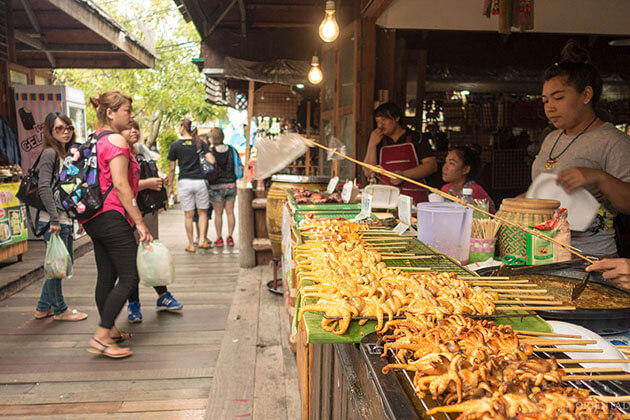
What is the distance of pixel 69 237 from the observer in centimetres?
489

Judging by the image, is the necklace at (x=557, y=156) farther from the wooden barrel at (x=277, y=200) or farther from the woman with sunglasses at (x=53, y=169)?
the woman with sunglasses at (x=53, y=169)

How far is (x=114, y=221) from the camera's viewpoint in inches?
154

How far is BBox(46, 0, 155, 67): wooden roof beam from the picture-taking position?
23.4ft

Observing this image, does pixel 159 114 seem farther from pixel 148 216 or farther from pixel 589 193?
pixel 589 193

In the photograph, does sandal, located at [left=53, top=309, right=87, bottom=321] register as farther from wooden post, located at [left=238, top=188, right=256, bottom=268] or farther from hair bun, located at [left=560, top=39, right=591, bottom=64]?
hair bun, located at [left=560, top=39, right=591, bottom=64]

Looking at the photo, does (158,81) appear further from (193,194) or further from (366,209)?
Answer: (366,209)

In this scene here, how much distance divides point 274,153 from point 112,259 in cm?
269

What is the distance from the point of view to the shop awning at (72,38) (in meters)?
7.94

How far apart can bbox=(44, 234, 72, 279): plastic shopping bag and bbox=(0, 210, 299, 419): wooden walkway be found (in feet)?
2.09

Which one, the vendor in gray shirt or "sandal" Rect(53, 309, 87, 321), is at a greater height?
the vendor in gray shirt

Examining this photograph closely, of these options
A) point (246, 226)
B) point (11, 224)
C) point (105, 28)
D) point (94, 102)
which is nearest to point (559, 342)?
point (94, 102)

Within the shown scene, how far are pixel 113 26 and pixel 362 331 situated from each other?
9.32m

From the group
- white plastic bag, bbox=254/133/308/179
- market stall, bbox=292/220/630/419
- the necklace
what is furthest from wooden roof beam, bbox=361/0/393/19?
market stall, bbox=292/220/630/419

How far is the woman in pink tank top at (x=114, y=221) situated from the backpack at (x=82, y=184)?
5 cm
